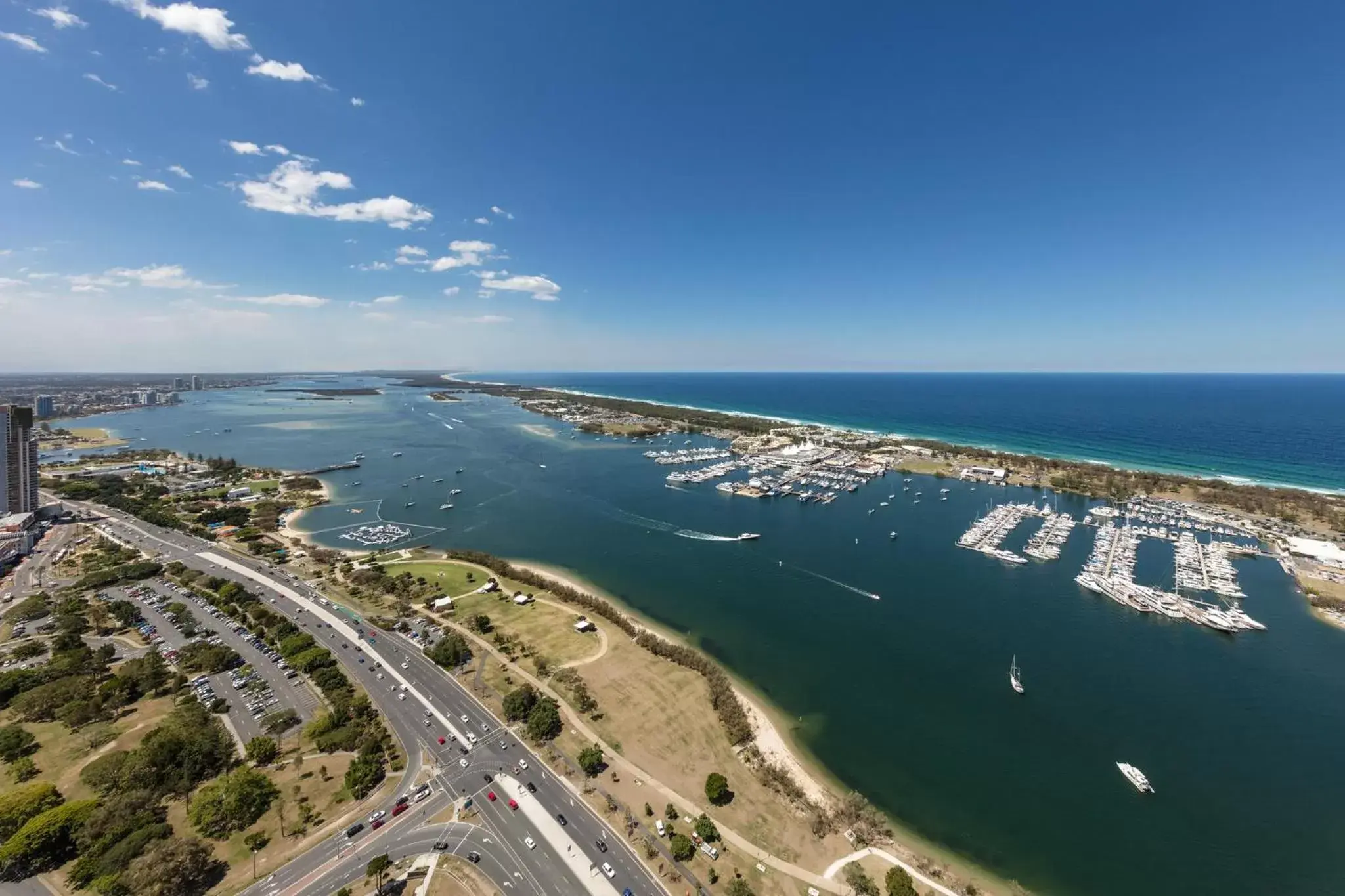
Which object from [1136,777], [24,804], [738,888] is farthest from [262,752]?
[1136,777]

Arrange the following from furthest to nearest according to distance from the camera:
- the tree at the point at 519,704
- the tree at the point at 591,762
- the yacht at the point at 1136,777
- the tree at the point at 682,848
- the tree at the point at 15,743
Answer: the tree at the point at 519,704 → the yacht at the point at 1136,777 → the tree at the point at 15,743 → the tree at the point at 591,762 → the tree at the point at 682,848

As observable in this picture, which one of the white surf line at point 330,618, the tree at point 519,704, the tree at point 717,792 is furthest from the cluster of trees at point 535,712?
the tree at point 717,792

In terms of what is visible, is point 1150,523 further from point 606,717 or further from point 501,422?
point 501,422

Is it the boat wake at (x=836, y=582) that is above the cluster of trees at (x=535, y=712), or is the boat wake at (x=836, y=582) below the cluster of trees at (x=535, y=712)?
above

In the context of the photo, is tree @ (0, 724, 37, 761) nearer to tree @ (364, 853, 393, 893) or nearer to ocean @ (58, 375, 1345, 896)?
tree @ (364, 853, 393, 893)

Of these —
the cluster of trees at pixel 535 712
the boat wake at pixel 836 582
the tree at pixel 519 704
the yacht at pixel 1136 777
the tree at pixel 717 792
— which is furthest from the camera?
the boat wake at pixel 836 582

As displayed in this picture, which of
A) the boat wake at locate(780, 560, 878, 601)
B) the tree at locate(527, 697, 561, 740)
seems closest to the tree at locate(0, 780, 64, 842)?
the tree at locate(527, 697, 561, 740)

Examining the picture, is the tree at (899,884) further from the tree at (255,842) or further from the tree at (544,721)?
the tree at (255,842)

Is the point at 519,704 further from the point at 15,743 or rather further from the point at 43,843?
the point at 15,743
